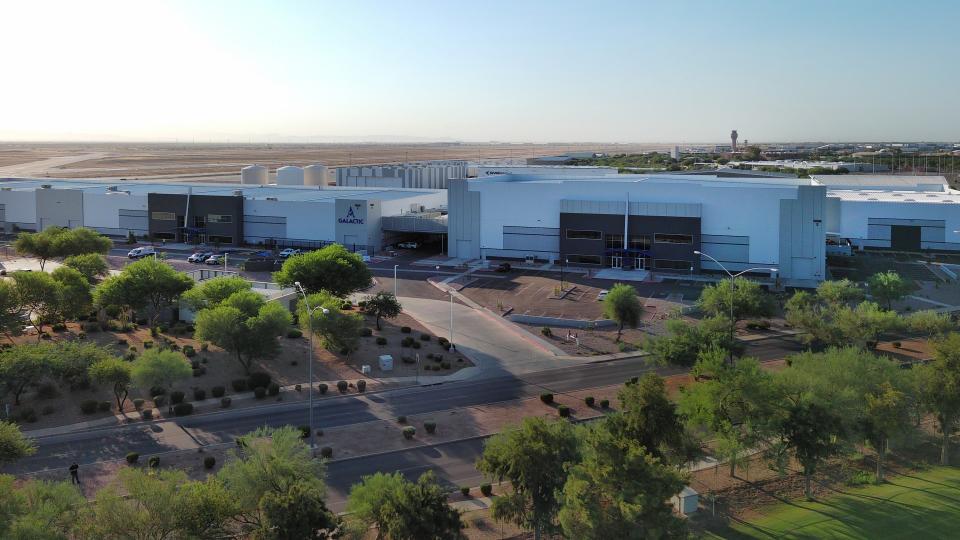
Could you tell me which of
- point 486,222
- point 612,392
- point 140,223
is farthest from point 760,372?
point 140,223

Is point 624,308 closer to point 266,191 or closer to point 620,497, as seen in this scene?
point 620,497

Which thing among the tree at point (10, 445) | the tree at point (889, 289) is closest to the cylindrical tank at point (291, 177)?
the tree at point (889, 289)

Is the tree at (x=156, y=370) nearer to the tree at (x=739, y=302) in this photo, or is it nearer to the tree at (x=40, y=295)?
the tree at (x=40, y=295)

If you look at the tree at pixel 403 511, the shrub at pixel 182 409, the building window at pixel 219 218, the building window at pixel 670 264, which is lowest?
the shrub at pixel 182 409

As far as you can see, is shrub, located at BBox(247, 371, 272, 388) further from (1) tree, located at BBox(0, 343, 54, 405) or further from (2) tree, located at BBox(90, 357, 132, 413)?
(1) tree, located at BBox(0, 343, 54, 405)

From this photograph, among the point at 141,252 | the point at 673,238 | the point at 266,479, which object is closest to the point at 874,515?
the point at 266,479

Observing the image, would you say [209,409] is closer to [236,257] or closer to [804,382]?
[804,382]

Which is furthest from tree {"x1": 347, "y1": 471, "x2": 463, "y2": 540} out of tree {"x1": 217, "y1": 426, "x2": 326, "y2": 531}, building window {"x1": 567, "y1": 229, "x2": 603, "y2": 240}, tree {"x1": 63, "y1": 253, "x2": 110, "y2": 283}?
building window {"x1": 567, "y1": 229, "x2": 603, "y2": 240}
